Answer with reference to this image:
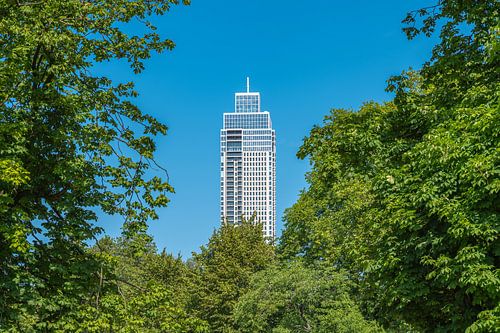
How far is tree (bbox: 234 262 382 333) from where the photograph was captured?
24328mm

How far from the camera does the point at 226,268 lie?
4281cm

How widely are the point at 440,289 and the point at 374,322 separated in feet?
39.0

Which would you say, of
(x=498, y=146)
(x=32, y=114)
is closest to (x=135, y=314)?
(x=32, y=114)

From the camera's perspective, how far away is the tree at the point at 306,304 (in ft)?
79.8

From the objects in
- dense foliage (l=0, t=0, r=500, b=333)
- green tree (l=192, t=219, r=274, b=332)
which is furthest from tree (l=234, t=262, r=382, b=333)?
green tree (l=192, t=219, r=274, b=332)

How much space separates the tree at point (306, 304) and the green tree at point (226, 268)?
12189 millimetres

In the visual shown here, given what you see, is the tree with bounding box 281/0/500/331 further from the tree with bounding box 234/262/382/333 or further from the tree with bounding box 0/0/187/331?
the tree with bounding box 234/262/382/333

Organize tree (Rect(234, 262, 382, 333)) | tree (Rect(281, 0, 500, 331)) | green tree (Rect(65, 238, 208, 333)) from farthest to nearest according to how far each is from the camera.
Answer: tree (Rect(234, 262, 382, 333)) → green tree (Rect(65, 238, 208, 333)) → tree (Rect(281, 0, 500, 331))

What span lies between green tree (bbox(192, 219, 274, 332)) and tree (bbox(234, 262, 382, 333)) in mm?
12189

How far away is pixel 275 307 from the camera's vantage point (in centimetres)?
2617

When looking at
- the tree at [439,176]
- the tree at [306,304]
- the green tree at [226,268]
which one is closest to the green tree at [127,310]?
the tree at [439,176]

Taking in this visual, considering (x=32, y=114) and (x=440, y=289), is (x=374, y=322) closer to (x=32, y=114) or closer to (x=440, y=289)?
(x=440, y=289)

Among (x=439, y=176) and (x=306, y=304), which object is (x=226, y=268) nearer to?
(x=306, y=304)

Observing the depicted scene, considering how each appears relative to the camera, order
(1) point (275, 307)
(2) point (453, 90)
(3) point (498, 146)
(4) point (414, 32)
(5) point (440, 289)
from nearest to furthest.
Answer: (3) point (498, 146), (5) point (440, 289), (2) point (453, 90), (4) point (414, 32), (1) point (275, 307)
